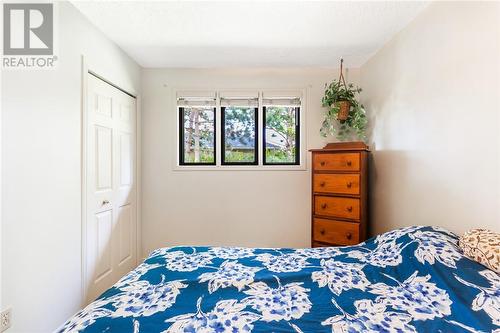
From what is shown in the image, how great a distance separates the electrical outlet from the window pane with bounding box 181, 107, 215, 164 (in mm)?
2013

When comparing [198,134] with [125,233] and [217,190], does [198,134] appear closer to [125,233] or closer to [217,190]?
[217,190]

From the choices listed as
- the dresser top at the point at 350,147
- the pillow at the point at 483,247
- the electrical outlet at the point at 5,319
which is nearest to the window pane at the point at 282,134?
the dresser top at the point at 350,147

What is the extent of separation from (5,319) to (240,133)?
2479mm

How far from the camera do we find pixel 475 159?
56.0 inches

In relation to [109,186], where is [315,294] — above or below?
below

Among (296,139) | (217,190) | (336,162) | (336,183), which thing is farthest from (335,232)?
(217,190)

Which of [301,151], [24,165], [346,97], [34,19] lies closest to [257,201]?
[301,151]

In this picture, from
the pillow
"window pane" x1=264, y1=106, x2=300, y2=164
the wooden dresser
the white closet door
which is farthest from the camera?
"window pane" x1=264, y1=106, x2=300, y2=164

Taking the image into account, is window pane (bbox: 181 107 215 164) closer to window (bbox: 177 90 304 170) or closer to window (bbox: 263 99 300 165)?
window (bbox: 177 90 304 170)

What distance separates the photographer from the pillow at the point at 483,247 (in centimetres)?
108

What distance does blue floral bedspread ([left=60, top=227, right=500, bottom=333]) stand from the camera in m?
0.93

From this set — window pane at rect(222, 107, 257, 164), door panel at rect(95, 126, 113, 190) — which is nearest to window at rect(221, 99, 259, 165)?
window pane at rect(222, 107, 257, 164)

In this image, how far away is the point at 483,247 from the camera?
3.72 ft

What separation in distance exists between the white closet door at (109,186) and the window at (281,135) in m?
1.58
